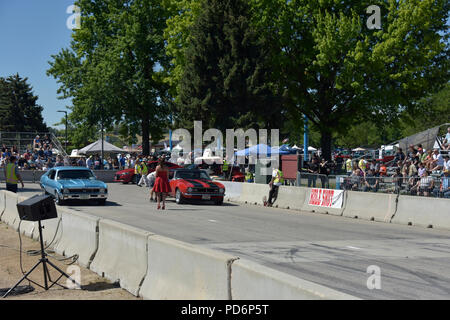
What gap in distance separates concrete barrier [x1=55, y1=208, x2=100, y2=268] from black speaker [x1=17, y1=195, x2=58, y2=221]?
0.90 m

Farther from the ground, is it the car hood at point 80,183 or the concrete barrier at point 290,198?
the car hood at point 80,183

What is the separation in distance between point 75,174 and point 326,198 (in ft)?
31.5

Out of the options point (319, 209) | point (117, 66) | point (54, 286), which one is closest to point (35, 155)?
point (117, 66)

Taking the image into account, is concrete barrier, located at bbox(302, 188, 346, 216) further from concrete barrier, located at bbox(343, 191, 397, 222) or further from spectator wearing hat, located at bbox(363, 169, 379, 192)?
spectator wearing hat, located at bbox(363, 169, 379, 192)

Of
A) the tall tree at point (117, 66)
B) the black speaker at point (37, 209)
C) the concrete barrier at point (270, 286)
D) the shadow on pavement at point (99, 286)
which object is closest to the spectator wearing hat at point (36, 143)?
the tall tree at point (117, 66)

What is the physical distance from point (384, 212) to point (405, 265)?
8572 mm

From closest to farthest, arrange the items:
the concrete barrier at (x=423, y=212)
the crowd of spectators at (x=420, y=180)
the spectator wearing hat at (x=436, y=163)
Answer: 1. the concrete barrier at (x=423, y=212)
2. the crowd of spectators at (x=420, y=180)
3. the spectator wearing hat at (x=436, y=163)

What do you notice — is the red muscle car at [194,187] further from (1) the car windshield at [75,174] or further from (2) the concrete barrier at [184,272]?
(2) the concrete barrier at [184,272]

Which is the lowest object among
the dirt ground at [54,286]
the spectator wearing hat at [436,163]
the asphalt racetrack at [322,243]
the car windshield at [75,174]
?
the dirt ground at [54,286]

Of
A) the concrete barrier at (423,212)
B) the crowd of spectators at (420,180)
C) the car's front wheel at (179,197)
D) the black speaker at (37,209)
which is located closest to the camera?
the black speaker at (37,209)

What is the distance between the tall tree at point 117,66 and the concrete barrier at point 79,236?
38365mm

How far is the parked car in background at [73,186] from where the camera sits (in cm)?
1991

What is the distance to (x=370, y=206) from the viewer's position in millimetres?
18703

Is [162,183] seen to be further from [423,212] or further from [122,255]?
[122,255]
